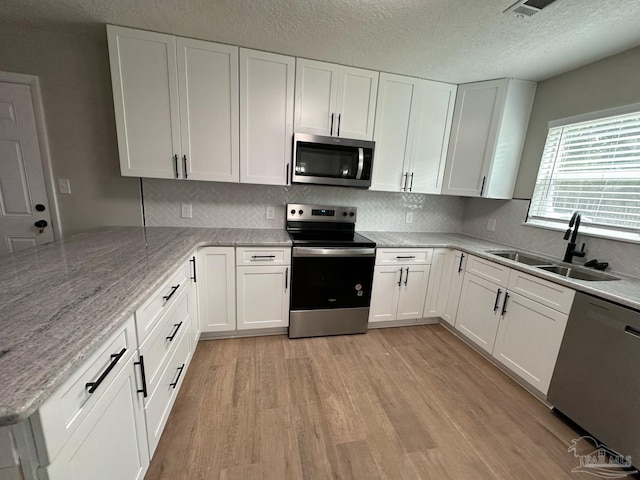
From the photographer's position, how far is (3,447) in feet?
1.85

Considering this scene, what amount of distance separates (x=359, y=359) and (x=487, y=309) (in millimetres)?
1171

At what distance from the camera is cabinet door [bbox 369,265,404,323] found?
8.28 ft

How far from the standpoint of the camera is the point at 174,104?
2.07 meters

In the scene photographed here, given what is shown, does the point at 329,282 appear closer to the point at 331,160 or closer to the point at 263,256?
the point at 263,256

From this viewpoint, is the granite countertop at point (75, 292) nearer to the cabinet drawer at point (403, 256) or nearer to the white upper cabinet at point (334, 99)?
the cabinet drawer at point (403, 256)

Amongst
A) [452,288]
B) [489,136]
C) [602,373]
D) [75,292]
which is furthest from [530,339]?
[75,292]

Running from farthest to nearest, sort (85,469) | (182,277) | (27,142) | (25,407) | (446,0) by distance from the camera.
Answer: (27,142) → (182,277) → (446,0) → (85,469) → (25,407)

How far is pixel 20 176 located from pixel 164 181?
41.0 inches

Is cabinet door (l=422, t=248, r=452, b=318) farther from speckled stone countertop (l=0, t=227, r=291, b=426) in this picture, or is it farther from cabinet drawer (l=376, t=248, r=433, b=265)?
speckled stone countertop (l=0, t=227, r=291, b=426)

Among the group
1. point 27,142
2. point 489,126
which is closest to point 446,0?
point 489,126

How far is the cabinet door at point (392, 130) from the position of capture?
2.43 m

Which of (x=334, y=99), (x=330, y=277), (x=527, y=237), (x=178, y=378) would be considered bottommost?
(x=178, y=378)

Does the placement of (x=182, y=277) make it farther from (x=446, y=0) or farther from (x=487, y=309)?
(x=487, y=309)

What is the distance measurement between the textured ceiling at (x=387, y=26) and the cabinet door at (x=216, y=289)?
1.60 meters
